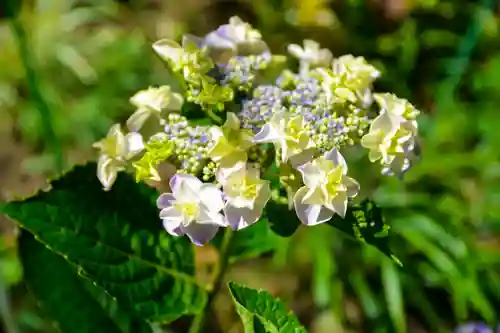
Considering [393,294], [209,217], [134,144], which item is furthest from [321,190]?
[393,294]

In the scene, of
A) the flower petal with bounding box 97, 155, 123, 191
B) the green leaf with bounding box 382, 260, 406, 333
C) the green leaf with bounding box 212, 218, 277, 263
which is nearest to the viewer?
the flower petal with bounding box 97, 155, 123, 191

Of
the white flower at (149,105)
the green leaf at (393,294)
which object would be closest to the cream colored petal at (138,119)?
the white flower at (149,105)

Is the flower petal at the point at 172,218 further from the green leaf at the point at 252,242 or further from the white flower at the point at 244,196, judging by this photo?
the green leaf at the point at 252,242

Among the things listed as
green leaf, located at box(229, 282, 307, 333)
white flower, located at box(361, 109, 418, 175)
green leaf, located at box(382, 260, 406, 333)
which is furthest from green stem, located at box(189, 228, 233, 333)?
green leaf, located at box(382, 260, 406, 333)

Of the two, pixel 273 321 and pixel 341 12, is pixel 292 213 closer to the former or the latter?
pixel 273 321


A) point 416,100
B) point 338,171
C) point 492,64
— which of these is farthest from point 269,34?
point 338,171

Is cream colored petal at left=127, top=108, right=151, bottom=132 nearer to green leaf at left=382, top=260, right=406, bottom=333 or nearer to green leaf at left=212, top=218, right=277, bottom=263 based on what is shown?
green leaf at left=212, top=218, right=277, bottom=263
